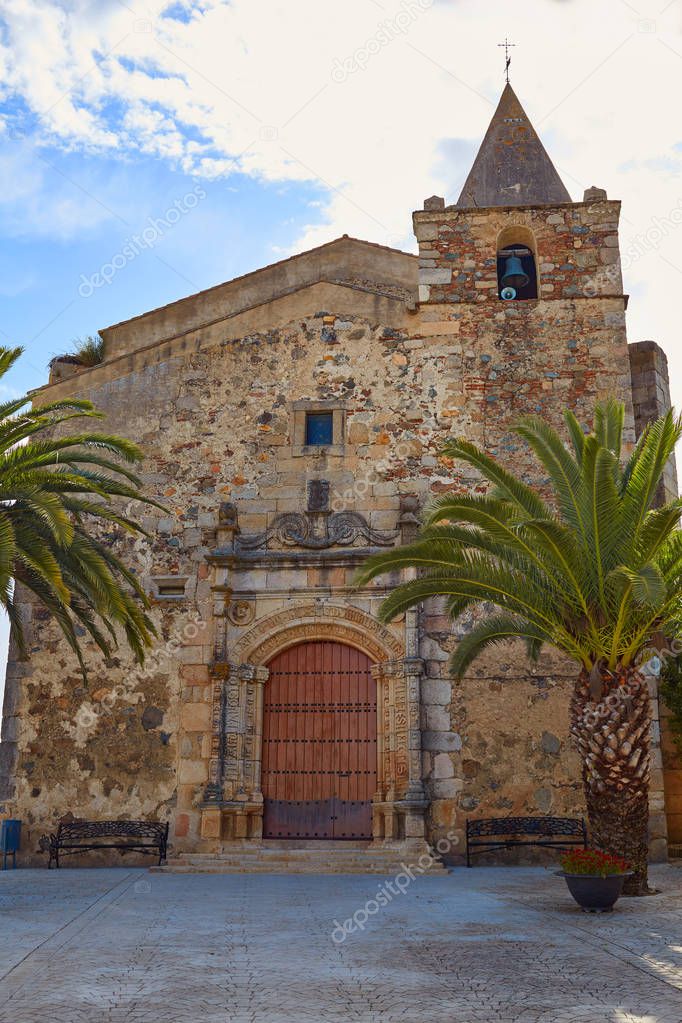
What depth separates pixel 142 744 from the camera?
1253 cm

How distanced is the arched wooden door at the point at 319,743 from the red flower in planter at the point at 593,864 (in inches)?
178

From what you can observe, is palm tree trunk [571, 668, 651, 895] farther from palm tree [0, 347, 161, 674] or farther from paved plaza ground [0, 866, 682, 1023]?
palm tree [0, 347, 161, 674]

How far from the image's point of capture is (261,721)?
42.0 ft

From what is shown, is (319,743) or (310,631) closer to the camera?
(319,743)

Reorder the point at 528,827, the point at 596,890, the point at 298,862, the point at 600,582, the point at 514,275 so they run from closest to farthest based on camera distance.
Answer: the point at 596,890
the point at 600,582
the point at 298,862
the point at 528,827
the point at 514,275

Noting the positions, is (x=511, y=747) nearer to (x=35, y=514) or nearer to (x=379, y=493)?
(x=379, y=493)

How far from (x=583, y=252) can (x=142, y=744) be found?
9167mm

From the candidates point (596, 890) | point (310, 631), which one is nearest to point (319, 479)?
point (310, 631)

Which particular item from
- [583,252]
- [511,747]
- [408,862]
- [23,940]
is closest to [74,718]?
[408,862]

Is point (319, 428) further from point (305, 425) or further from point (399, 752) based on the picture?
point (399, 752)

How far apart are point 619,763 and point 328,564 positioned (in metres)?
5.08

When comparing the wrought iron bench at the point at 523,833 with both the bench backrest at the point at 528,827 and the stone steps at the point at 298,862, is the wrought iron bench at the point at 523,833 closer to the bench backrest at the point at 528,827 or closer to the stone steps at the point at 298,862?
the bench backrest at the point at 528,827

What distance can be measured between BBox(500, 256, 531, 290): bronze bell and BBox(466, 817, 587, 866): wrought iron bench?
7490mm

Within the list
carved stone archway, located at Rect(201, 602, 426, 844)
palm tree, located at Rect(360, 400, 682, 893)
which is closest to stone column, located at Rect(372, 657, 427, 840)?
carved stone archway, located at Rect(201, 602, 426, 844)
